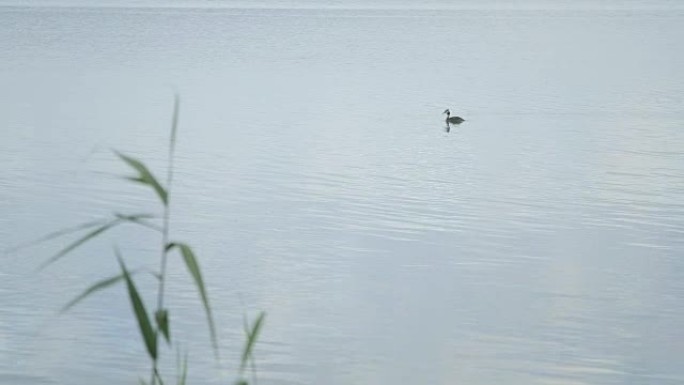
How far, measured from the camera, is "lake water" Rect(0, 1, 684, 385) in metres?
8.68

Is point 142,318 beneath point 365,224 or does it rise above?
beneath

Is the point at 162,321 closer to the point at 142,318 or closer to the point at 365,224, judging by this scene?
the point at 142,318

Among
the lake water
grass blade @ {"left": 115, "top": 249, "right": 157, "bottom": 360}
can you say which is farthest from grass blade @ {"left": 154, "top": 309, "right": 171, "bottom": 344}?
the lake water

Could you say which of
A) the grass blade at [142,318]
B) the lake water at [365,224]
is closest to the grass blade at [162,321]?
the grass blade at [142,318]

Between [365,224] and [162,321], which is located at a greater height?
[365,224]

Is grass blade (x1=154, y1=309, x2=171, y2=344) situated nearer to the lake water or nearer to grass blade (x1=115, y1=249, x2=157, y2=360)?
grass blade (x1=115, y1=249, x2=157, y2=360)

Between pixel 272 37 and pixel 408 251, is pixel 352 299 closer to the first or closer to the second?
pixel 408 251

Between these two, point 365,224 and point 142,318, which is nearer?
point 142,318

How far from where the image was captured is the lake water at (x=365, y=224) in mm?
8680

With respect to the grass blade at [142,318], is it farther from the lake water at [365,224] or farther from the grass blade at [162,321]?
the lake water at [365,224]

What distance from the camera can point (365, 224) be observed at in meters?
12.4

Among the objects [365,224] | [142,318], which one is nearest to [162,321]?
[142,318]

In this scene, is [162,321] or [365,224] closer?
[162,321]

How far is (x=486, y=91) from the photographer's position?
90.7 ft
